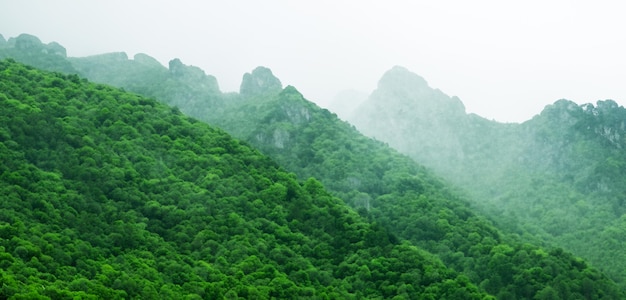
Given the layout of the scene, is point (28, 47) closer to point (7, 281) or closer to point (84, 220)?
point (84, 220)

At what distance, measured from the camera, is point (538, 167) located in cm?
15662

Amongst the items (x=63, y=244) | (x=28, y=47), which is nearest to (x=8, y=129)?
(x=63, y=244)

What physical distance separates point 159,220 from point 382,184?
4850cm

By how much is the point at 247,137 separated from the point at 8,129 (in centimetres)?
5238

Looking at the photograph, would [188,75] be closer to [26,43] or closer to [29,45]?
[29,45]

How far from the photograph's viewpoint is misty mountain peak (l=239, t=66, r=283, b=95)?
185 m

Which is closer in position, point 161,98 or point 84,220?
point 84,220

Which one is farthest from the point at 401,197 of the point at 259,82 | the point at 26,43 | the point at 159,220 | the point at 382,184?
the point at 26,43

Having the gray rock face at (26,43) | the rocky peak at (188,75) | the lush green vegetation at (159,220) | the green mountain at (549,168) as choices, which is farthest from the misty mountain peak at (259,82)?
the lush green vegetation at (159,220)

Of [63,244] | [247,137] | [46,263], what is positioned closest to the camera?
[46,263]

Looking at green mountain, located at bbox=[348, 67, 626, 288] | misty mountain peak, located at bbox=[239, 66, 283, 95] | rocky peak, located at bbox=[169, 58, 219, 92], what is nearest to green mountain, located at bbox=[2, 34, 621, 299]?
misty mountain peak, located at bbox=[239, 66, 283, 95]

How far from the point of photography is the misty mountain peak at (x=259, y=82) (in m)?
185

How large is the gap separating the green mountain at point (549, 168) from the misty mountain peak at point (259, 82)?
123 ft

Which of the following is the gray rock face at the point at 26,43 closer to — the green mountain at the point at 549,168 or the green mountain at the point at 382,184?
the green mountain at the point at 382,184
